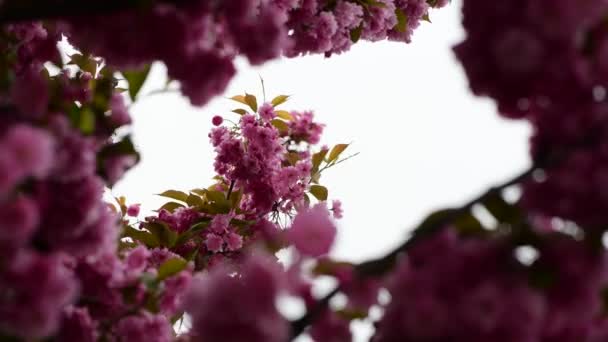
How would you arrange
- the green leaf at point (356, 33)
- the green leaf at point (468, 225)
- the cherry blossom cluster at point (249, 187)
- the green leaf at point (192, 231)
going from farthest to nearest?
the cherry blossom cluster at point (249, 187) < the green leaf at point (192, 231) < the green leaf at point (356, 33) < the green leaf at point (468, 225)

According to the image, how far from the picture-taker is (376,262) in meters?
1.17

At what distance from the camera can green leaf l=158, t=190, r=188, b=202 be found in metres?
3.80

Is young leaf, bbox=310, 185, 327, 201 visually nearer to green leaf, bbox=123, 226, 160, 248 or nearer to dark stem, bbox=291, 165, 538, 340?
green leaf, bbox=123, 226, 160, 248

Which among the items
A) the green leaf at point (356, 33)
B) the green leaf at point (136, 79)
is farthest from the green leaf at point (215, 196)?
the green leaf at point (136, 79)

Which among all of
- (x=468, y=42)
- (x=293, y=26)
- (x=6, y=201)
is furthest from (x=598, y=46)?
(x=293, y=26)

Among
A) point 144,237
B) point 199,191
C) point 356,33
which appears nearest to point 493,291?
point 356,33

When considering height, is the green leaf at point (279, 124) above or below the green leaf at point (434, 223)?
above

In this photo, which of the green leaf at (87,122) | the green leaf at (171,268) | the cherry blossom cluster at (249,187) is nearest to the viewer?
the green leaf at (87,122)

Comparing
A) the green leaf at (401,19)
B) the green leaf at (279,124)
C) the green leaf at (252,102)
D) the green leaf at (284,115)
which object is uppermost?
the green leaf at (252,102)

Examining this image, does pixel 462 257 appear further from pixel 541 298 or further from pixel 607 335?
pixel 607 335

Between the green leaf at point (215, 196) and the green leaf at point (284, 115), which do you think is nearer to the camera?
the green leaf at point (215, 196)

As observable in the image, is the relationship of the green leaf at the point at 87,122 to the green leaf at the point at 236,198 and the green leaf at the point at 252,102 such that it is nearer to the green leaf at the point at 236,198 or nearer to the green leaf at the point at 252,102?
the green leaf at the point at 236,198

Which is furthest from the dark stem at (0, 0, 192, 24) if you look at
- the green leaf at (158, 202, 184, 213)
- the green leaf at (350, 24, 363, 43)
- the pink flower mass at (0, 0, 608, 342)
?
the green leaf at (158, 202, 184, 213)

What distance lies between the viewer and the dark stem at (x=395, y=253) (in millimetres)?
1108
